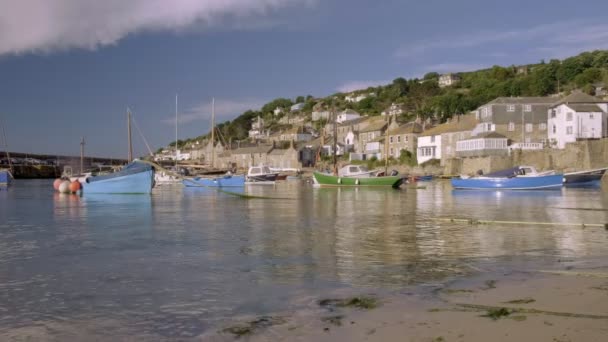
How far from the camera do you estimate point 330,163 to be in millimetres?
101438

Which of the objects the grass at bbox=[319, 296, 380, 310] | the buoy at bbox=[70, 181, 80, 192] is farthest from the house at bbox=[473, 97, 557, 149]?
the grass at bbox=[319, 296, 380, 310]

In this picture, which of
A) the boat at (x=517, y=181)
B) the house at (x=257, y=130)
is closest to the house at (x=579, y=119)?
the boat at (x=517, y=181)

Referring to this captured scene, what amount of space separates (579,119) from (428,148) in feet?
74.0

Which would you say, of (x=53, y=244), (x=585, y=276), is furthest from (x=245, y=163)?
(x=585, y=276)

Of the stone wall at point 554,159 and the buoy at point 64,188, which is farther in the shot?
the stone wall at point 554,159

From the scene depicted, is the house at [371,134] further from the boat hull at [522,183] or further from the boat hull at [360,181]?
the boat hull at [522,183]

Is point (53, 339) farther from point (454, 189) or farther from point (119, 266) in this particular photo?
point (454, 189)

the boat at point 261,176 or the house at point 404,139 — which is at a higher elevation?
the house at point 404,139

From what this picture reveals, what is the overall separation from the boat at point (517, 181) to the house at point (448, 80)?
426 ft

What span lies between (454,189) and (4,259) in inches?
1567

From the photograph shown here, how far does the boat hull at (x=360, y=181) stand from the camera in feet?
168

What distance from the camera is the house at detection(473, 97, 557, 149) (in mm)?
74062

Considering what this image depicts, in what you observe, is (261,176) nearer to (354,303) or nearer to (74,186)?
(74,186)

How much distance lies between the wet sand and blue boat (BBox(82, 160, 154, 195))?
119 feet
